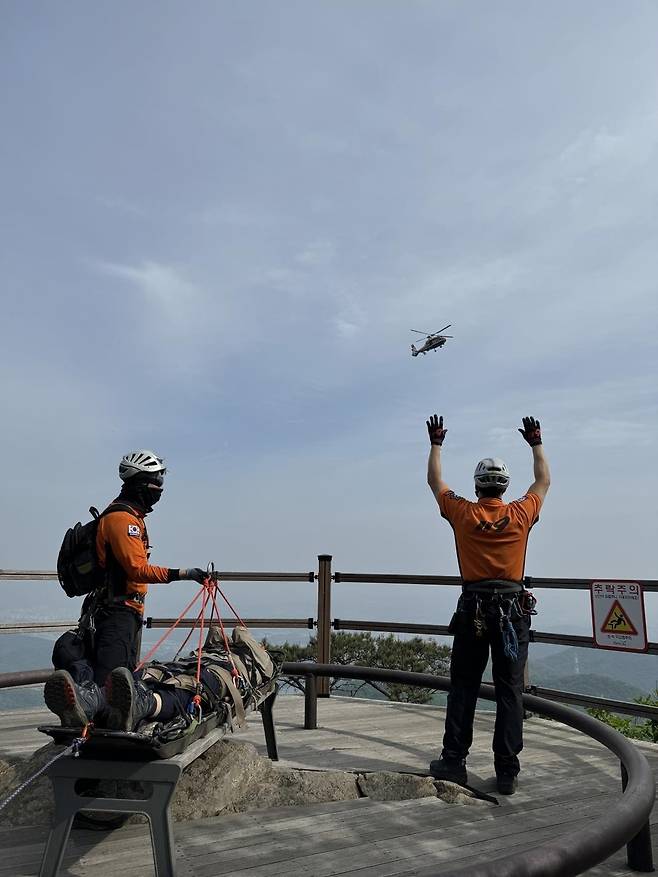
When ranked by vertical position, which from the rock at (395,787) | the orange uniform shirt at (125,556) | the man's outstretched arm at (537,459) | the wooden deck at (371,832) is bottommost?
the wooden deck at (371,832)

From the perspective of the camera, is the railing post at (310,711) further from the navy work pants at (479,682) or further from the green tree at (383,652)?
the green tree at (383,652)

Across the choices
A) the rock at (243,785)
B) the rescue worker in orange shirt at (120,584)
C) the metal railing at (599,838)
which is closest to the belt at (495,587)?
the metal railing at (599,838)

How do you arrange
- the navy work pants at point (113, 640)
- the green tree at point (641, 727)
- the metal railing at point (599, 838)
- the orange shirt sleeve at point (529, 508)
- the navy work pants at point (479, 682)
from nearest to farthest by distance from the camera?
the metal railing at point (599, 838), the navy work pants at point (113, 640), the navy work pants at point (479, 682), the orange shirt sleeve at point (529, 508), the green tree at point (641, 727)

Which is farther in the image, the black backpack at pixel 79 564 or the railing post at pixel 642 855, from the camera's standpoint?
the black backpack at pixel 79 564

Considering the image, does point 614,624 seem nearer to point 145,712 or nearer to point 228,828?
point 228,828

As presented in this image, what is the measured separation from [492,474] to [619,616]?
232 cm

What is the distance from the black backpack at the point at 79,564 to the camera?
3.74 m

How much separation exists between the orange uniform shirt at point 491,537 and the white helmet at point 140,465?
6.40 feet

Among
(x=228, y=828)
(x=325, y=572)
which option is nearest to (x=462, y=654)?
(x=228, y=828)

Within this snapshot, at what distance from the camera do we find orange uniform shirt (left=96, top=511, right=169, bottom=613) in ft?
12.2

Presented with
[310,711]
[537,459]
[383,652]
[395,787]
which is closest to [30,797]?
[395,787]

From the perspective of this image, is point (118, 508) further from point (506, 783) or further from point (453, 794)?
point (506, 783)

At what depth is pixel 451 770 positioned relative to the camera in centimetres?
409

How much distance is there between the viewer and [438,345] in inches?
1136
